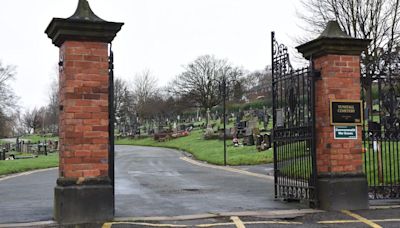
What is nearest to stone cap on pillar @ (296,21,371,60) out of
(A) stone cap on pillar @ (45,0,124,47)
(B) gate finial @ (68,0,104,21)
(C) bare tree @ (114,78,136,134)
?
(A) stone cap on pillar @ (45,0,124,47)

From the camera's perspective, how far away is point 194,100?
218 ft

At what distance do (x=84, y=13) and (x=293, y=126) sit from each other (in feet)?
14.9

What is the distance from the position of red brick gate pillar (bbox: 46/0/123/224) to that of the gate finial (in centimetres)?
2

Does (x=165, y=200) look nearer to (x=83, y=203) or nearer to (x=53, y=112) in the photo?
(x=83, y=203)

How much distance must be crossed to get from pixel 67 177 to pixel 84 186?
0.98 ft

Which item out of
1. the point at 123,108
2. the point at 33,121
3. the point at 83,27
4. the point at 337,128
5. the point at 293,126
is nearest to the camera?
the point at 83,27

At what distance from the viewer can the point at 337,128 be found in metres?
8.79

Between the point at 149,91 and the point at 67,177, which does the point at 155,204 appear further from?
the point at 149,91

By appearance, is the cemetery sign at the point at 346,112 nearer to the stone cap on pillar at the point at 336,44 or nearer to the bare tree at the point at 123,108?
the stone cap on pillar at the point at 336,44

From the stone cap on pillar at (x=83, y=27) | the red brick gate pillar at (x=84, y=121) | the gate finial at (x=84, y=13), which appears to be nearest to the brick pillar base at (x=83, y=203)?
the red brick gate pillar at (x=84, y=121)

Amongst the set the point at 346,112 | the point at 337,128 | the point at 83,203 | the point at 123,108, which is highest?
the point at 123,108

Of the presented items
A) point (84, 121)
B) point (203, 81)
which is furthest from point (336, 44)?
point (203, 81)

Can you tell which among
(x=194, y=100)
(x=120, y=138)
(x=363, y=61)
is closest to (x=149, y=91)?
(x=120, y=138)

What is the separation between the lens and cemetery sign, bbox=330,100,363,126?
8773 millimetres
